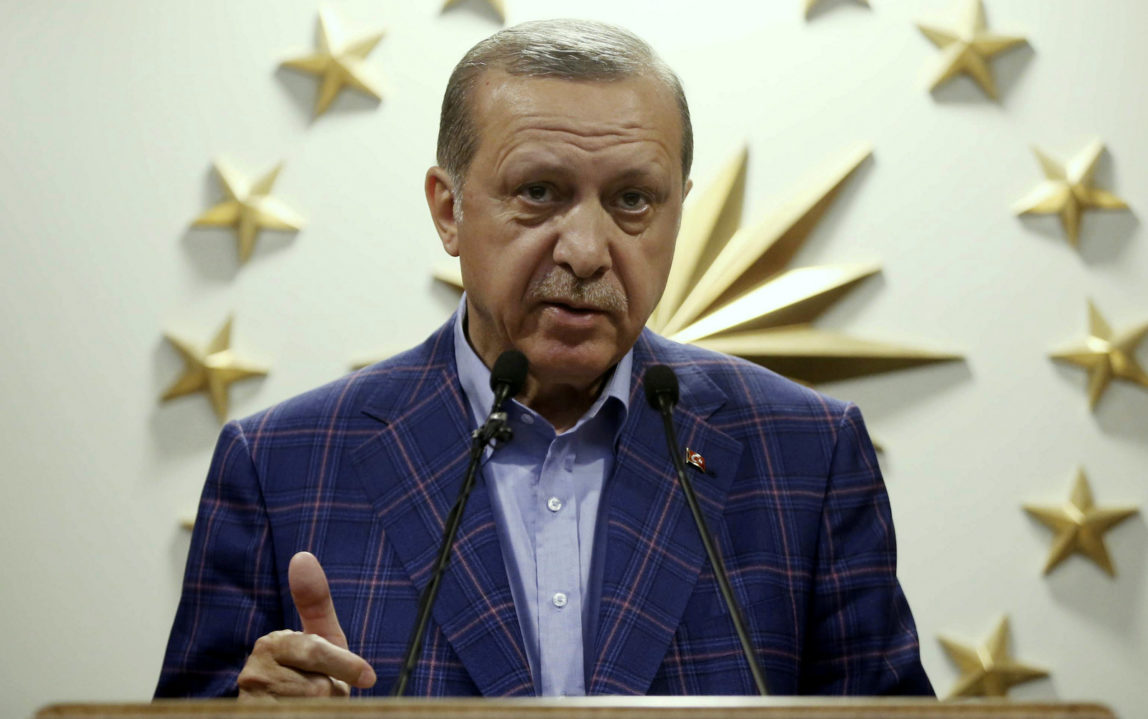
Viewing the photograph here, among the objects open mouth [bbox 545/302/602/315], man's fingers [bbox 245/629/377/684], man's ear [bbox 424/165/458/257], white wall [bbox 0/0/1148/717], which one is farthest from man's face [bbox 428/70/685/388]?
white wall [bbox 0/0/1148/717]

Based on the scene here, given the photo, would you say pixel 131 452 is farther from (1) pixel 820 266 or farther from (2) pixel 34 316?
(1) pixel 820 266

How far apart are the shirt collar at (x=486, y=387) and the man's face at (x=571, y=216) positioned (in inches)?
2.1

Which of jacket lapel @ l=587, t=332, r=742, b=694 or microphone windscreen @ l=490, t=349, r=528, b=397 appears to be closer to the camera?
microphone windscreen @ l=490, t=349, r=528, b=397

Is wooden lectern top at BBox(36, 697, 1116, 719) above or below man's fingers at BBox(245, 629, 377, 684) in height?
above

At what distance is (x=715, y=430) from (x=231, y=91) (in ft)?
4.93

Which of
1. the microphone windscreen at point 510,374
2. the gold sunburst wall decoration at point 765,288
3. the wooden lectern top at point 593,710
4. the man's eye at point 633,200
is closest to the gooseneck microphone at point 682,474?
the microphone windscreen at point 510,374

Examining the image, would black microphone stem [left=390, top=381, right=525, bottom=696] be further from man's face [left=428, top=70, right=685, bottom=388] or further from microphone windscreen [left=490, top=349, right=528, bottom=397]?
man's face [left=428, top=70, right=685, bottom=388]

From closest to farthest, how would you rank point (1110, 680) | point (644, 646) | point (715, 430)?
point (644, 646)
point (715, 430)
point (1110, 680)

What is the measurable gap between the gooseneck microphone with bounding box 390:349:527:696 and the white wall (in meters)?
1.34

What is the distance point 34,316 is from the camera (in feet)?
8.89

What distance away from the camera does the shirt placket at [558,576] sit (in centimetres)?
155

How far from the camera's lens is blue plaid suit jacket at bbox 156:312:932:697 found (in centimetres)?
156

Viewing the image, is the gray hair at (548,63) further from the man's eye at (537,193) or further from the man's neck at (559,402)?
the man's neck at (559,402)

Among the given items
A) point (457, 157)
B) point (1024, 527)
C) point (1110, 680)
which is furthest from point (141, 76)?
point (1110, 680)
